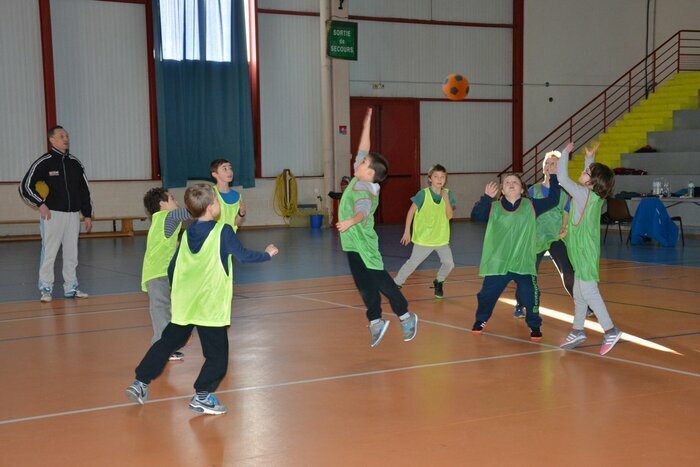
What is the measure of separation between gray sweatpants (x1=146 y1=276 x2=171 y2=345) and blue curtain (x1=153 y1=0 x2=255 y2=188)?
15868 mm

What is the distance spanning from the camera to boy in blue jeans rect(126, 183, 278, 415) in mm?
5141

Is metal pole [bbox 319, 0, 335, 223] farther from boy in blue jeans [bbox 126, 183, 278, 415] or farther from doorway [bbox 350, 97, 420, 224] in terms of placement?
boy in blue jeans [bbox 126, 183, 278, 415]

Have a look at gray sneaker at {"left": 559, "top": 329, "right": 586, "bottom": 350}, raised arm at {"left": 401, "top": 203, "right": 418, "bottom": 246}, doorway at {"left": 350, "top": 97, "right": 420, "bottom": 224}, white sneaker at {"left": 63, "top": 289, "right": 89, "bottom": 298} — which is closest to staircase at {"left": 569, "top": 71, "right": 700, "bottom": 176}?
doorway at {"left": 350, "top": 97, "right": 420, "bottom": 224}

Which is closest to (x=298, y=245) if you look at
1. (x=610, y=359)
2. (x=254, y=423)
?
(x=610, y=359)

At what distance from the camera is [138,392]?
531 cm

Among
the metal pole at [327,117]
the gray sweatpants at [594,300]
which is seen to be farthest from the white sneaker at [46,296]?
the metal pole at [327,117]

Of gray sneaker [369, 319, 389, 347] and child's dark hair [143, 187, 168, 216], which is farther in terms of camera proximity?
gray sneaker [369, 319, 389, 347]

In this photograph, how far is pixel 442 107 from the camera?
26.0m

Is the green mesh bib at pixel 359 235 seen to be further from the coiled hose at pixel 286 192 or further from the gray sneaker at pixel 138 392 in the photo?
the coiled hose at pixel 286 192

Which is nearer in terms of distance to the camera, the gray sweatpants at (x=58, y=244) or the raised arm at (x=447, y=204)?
the raised arm at (x=447, y=204)

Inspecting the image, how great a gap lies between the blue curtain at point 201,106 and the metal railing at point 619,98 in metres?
9.01

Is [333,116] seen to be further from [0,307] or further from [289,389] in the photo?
[289,389]

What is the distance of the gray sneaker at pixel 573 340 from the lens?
22.6 ft

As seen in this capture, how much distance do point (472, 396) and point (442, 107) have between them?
2135 cm
